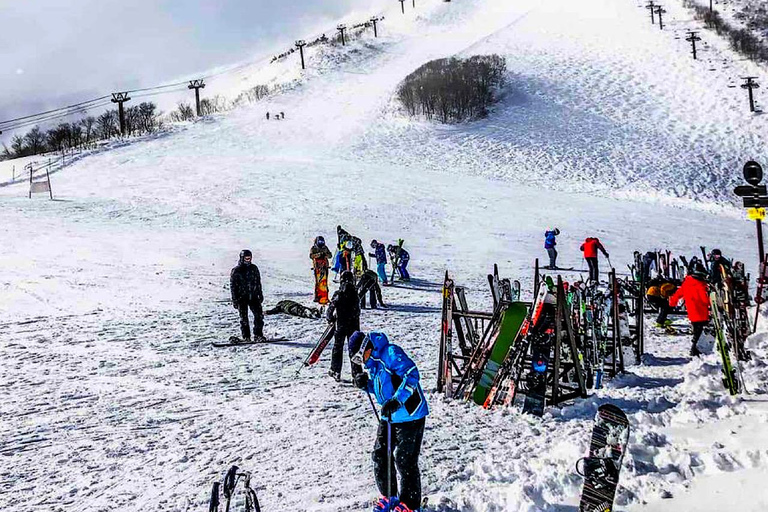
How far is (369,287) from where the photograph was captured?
42.0ft

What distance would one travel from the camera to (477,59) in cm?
6166

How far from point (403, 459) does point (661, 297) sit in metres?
10.3

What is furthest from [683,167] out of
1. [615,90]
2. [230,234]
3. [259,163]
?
[230,234]

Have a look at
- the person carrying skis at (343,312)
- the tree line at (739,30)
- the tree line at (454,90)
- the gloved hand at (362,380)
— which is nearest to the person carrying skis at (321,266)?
the person carrying skis at (343,312)

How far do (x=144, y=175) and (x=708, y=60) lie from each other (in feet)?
178

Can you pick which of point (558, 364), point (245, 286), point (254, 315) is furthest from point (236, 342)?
point (558, 364)

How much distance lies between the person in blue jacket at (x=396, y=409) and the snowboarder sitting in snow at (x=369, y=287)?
527 cm

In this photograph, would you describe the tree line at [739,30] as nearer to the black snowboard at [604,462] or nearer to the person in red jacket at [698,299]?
the person in red jacket at [698,299]

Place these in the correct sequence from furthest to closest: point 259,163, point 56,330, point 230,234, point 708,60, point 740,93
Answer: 1. point 708,60
2. point 740,93
3. point 259,163
4. point 230,234
5. point 56,330

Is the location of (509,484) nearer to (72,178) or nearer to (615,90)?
(72,178)

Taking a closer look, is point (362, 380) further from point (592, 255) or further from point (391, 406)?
point (592, 255)

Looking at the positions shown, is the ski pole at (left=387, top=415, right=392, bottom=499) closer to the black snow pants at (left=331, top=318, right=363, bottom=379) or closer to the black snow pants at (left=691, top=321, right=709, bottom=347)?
the black snow pants at (left=331, top=318, right=363, bottom=379)

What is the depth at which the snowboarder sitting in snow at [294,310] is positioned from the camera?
13.4 metres

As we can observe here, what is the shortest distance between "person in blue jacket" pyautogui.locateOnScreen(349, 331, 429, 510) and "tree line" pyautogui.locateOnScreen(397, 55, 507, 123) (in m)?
48.8
